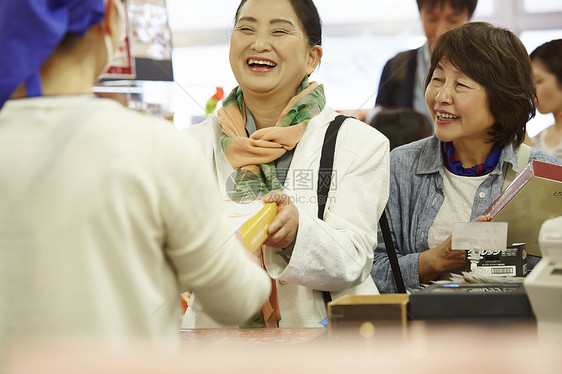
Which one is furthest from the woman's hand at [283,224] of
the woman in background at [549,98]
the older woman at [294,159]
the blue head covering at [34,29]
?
the woman in background at [549,98]

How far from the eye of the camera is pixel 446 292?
109 centimetres

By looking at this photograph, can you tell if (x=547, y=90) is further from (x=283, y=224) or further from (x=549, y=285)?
(x=549, y=285)

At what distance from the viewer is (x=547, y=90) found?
1935 millimetres

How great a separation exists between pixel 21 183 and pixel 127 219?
0.12 m

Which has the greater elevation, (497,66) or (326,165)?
(497,66)

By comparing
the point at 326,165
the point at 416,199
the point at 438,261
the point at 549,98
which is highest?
the point at 549,98

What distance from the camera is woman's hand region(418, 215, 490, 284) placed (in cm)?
164

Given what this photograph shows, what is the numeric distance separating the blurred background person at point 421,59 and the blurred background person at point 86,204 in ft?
3.64

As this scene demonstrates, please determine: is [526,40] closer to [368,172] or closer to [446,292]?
[368,172]

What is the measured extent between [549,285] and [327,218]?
0.63 m

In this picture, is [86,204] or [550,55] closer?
[86,204]

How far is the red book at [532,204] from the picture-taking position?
5.04 feet

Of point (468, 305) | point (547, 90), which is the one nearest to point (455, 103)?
point (547, 90)

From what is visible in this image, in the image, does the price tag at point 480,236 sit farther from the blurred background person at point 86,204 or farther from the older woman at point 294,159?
the blurred background person at point 86,204
